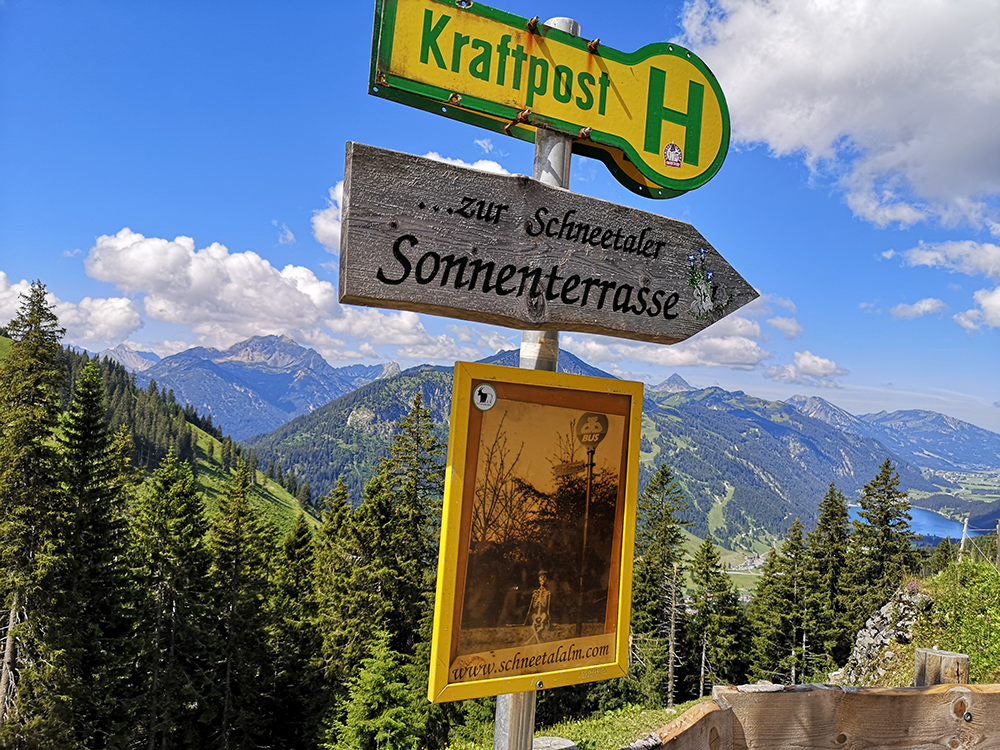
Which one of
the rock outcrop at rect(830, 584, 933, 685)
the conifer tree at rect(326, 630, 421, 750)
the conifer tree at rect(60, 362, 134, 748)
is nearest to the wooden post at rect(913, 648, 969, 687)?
the rock outcrop at rect(830, 584, 933, 685)

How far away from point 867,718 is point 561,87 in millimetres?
3219

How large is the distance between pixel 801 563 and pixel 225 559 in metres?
38.2

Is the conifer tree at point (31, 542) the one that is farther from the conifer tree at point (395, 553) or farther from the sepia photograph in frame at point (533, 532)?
the sepia photograph in frame at point (533, 532)

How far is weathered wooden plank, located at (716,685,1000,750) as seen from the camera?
2.52 metres

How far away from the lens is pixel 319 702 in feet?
90.2

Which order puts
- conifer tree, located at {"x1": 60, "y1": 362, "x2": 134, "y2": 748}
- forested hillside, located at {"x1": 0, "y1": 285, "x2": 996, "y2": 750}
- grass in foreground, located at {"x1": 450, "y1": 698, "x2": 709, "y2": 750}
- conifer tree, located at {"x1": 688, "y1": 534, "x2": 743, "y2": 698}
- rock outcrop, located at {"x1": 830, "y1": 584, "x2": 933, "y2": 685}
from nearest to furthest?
grass in foreground, located at {"x1": 450, "y1": 698, "x2": 709, "y2": 750} < rock outcrop, located at {"x1": 830, "y1": 584, "x2": 933, "y2": 685} < forested hillside, located at {"x1": 0, "y1": 285, "x2": 996, "y2": 750} < conifer tree, located at {"x1": 60, "y1": 362, "x2": 134, "y2": 748} < conifer tree, located at {"x1": 688, "y1": 534, "x2": 743, "y2": 698}

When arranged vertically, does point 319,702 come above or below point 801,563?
below

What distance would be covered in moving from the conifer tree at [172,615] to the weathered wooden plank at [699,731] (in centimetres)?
2523

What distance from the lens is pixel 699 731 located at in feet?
7.64

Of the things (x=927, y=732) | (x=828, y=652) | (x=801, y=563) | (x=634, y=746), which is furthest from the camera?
(x=801, y=563)

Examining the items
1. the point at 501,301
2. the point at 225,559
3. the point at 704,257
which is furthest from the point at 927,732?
the point at 225,559

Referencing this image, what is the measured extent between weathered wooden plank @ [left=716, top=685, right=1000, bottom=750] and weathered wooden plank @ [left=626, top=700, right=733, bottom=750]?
6 cm

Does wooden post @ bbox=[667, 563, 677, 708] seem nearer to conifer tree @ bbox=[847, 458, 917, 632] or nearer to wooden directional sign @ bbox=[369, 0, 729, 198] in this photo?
conifer tree @ bbox=[847, 458, 917, 632]

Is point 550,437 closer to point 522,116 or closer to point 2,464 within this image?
point 522,116
